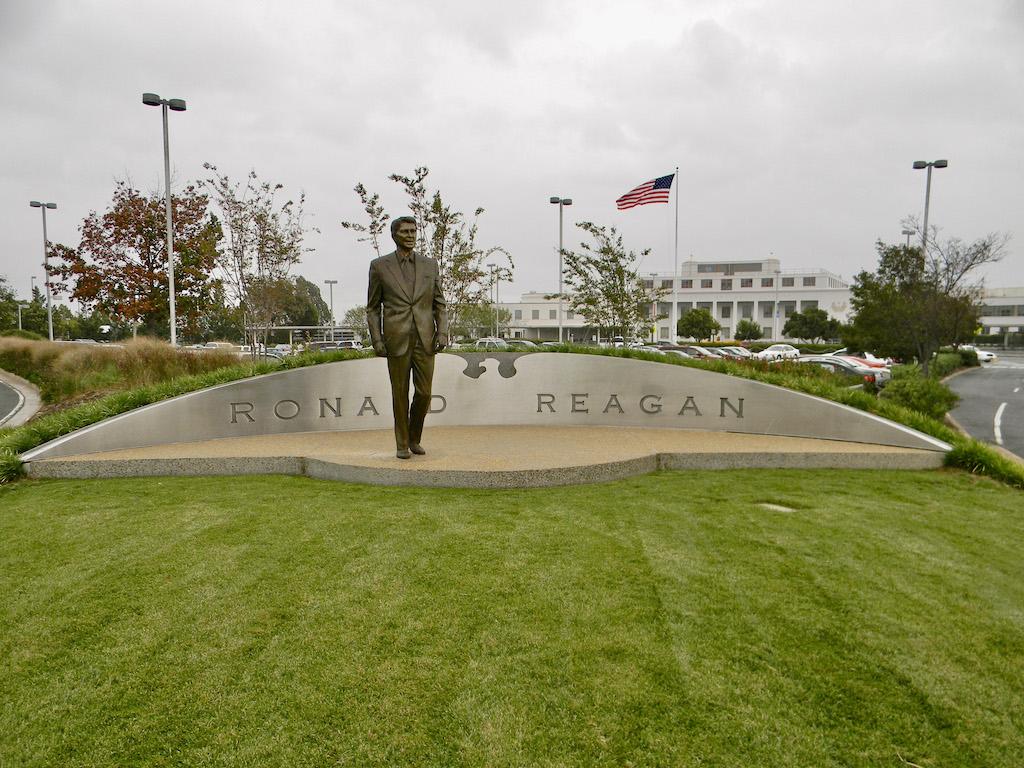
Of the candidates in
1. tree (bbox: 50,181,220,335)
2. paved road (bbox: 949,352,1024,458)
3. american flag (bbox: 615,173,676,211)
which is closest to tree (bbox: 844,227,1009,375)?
paved road (bbox: 949,352,1024,458)

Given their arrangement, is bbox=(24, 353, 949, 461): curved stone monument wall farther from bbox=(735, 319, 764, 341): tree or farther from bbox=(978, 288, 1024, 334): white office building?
bbox=(978, 288, 1024, 334): white office building

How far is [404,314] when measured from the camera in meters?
6.95

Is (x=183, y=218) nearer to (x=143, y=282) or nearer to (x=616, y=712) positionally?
(x=143, y=282)

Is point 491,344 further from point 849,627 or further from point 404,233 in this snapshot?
point 849,627

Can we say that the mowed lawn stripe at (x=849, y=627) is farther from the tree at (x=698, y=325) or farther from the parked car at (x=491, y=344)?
the tree at (x=698, y=325)

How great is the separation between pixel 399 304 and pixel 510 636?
430cm

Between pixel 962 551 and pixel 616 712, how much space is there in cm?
345

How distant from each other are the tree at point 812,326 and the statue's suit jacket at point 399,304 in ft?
200

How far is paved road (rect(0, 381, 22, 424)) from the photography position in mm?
16820

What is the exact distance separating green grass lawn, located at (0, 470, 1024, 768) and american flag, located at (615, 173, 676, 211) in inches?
607

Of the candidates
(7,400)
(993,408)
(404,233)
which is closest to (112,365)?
(7,400)

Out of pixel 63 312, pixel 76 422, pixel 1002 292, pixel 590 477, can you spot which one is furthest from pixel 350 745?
pixel 1002 292

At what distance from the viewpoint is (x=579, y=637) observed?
341 centimetres

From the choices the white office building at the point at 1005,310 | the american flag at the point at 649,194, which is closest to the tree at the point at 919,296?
the american flag at the point at 649,194
